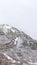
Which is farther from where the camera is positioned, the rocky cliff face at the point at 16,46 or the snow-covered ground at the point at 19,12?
the snow-covered ground at the point at 19,12

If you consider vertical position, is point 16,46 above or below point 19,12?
below

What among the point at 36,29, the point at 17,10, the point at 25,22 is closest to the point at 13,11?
the point at 17,10

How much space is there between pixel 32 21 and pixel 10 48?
1.46 m

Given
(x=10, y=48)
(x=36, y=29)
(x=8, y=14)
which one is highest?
(x=8, y=14)

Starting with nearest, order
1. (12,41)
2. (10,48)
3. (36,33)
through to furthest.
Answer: (10,48), (12,41), (36,33)

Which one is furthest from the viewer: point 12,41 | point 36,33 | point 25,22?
point 25,22

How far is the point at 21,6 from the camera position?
3.38 meters

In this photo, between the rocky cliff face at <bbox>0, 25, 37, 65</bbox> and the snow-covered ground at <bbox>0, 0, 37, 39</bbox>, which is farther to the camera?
the snow-covered ground at <bbox>0, 0, 37, 39</bbox>

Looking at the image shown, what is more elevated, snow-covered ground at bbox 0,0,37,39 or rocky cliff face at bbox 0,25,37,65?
snow-covered ground at bbox 0,0,37,39

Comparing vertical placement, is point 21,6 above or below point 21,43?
above

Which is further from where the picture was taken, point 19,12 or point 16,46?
point 19,12

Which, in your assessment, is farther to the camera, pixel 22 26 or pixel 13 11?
pixel 13 11

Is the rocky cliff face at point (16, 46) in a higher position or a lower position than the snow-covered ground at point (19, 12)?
lower

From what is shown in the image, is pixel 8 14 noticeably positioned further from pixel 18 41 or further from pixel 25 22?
pixel 18 41
